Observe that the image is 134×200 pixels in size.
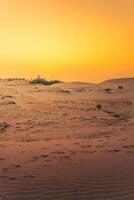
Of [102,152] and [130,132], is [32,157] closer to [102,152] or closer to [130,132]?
[102,152]

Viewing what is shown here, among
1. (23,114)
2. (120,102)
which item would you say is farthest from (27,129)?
(120,102)

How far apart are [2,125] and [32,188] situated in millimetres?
7477

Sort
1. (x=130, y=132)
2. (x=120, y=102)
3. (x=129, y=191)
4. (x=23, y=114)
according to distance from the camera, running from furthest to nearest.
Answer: (x=120, y=102), (x=23, y=114), (x=130, y=132), (x=129, y=191)

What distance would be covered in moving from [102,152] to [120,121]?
22.3ft

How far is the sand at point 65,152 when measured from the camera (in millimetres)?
8430

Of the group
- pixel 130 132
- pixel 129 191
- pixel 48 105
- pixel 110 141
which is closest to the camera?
pixel 129 191

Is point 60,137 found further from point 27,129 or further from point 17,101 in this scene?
point 17,101

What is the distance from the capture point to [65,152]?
1159cm

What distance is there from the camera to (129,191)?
27.0 feet

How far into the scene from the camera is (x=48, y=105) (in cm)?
2141

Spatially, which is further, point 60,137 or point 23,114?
point 23,114

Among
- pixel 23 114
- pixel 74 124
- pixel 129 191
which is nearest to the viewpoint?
pixel 129 191

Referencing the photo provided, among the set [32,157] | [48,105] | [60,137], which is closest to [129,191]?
[32,157]

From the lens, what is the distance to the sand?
8430 millimetres
